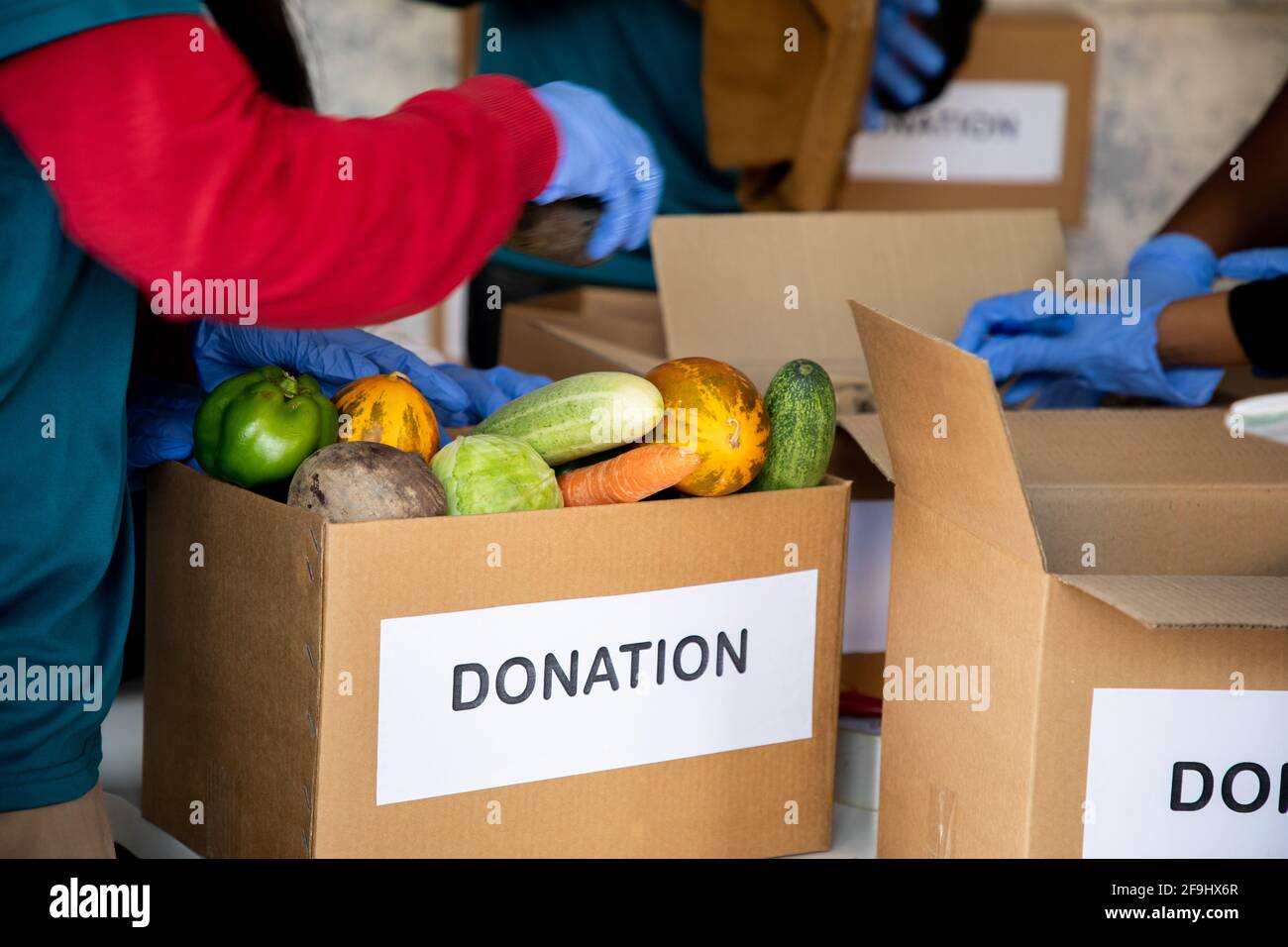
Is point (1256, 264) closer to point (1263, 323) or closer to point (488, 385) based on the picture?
point (1263, 323)

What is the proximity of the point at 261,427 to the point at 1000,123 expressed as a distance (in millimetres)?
2341

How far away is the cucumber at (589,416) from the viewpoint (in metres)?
0.99

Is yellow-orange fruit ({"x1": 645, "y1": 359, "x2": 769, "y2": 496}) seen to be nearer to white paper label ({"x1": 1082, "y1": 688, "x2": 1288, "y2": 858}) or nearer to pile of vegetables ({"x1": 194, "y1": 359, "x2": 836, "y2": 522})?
pile of vegetables ({"x1": 194, "y1": 359, "x2": 836, "y2": 522})

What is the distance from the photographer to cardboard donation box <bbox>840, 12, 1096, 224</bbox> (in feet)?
9.46

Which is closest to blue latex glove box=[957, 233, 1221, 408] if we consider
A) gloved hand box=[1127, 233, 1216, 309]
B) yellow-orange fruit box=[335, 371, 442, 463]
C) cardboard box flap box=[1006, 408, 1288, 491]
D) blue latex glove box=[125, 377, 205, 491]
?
gloved hand box=[1127, 233, 1216, 309]

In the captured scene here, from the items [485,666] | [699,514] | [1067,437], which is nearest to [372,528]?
[485,666]

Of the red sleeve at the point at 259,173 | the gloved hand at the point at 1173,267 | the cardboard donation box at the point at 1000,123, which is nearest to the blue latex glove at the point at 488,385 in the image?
the red sleeve at the point at 259,173

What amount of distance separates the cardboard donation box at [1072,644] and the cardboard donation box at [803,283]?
40cm

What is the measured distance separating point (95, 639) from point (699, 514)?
411mm

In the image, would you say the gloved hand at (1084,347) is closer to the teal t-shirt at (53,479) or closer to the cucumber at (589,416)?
the cucumber at (589,416)

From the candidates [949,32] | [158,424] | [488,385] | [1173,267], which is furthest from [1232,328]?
[949,32]

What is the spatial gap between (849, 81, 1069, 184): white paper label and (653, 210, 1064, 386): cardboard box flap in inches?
54.3

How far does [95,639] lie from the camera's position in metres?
0.89

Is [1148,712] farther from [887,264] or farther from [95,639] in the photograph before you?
[887,264]
